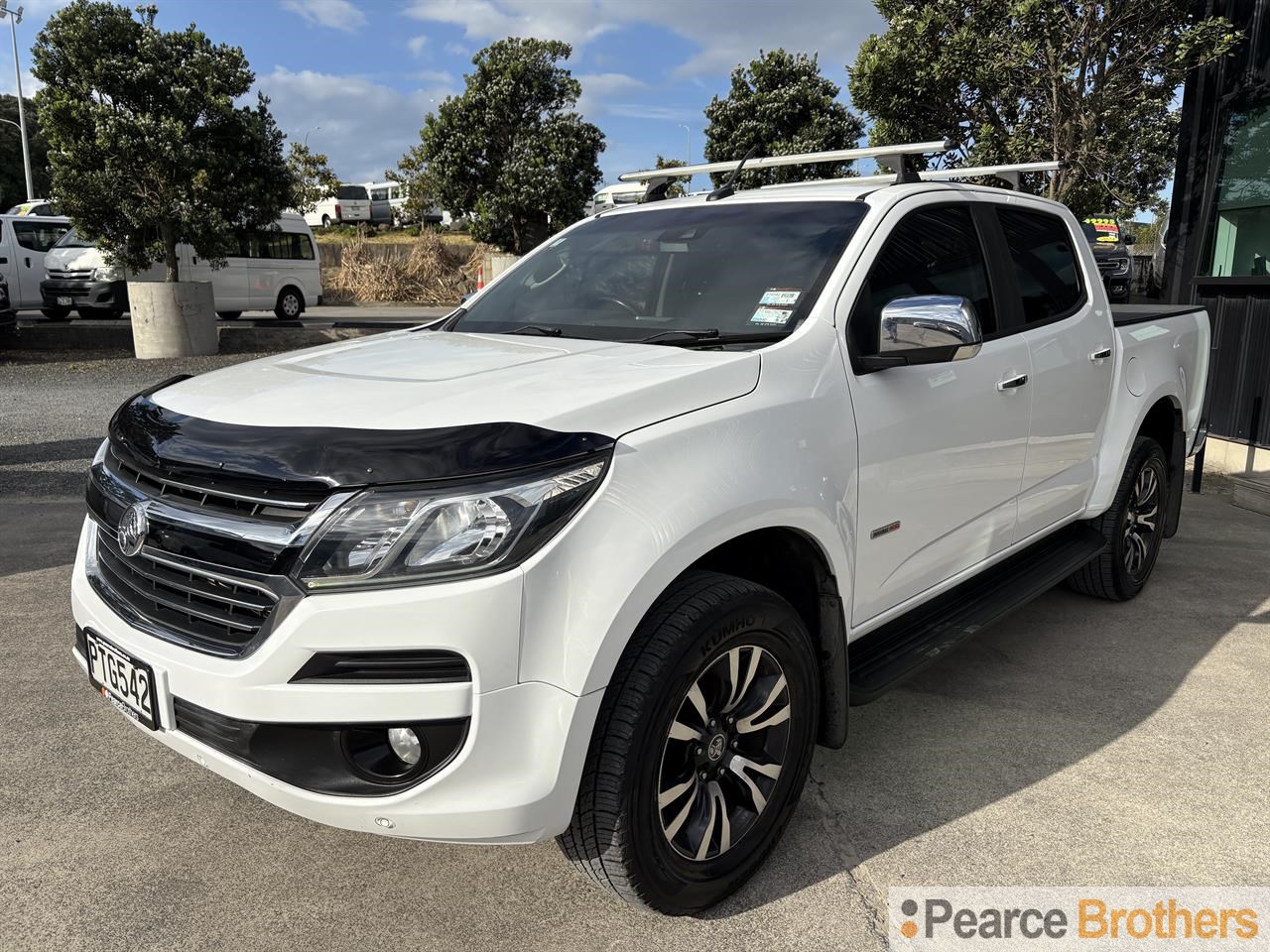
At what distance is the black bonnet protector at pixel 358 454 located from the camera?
196 centimetres

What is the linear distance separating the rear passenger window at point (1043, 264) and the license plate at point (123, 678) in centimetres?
312

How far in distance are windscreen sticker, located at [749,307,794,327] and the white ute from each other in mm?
10

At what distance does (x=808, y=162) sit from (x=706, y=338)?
1.59 meters

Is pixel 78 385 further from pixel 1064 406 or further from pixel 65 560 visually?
pixel 1064 406

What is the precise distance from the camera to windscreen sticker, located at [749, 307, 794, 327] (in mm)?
2811

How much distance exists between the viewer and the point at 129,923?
2383 millimetres

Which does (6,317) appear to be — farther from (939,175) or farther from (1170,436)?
(1170,436)

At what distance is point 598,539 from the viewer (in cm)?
200

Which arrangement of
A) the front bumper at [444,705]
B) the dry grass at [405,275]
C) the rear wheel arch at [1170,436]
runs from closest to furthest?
the front bumper at [444,705], the rear wheel arch at [1170,436], the dry grass at [405,275]

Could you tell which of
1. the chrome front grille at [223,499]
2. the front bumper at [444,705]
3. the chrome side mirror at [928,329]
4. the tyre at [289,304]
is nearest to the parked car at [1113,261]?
the tyre at [289,304]

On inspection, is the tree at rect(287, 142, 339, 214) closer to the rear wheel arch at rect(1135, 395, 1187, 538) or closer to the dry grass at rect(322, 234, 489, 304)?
the dry grass at rect(322, 234, 489, 304)

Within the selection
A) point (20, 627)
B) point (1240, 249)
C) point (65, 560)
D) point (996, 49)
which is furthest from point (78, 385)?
point (1240, 249)

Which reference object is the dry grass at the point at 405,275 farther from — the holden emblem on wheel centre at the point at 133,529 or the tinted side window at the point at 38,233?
the holden emblem on wheel centre at the point at 133,529

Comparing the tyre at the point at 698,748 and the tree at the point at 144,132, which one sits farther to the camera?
the tree at the point at 144,132
